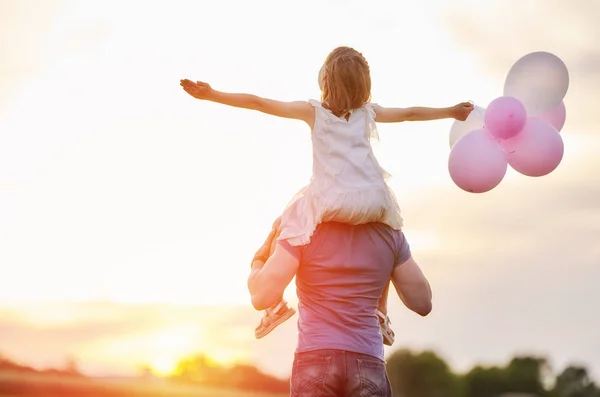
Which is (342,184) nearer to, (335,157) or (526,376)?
(335,157)

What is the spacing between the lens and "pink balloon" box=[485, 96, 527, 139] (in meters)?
5.47

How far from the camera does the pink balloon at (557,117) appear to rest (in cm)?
584

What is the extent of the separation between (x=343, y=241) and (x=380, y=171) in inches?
14.8

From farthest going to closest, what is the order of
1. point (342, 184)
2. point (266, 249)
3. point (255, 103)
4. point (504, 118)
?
1. point (504, 118)
2. point (266, 249)
3. point (255, 103)
4. point (342, 184)

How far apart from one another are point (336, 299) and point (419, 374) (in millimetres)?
48240

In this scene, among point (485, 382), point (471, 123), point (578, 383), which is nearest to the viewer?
point (471, 123)

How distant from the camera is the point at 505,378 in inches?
2057

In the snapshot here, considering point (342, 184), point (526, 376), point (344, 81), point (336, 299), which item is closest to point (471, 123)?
point (344, 81)

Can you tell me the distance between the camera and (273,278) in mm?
4383

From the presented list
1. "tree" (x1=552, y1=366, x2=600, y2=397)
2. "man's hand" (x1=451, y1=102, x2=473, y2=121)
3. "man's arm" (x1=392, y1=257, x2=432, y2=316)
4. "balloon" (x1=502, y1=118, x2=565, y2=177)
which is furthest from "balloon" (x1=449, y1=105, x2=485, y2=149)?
"tree" (x1=552, y1=366, x2=600, y2=397)

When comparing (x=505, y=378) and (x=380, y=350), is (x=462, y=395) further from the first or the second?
(x=380, y=350)

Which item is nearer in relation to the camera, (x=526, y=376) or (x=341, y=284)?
(x=341, y=284)

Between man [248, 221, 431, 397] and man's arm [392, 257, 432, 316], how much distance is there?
0.33ft

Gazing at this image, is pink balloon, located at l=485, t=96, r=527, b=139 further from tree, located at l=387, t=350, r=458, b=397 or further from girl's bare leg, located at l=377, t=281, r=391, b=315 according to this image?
tree, located at l=387, t=350, r=458, b=397
